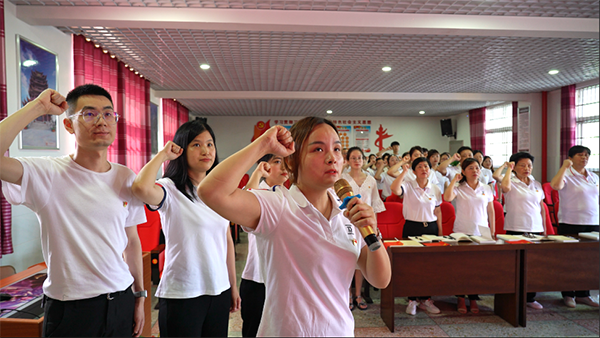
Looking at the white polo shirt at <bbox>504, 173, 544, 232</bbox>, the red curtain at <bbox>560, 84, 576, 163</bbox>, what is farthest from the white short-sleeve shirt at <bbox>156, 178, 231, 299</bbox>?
the red curtain at <bbox>560, 84, 576, 163</bbox>

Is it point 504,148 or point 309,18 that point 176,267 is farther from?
point 504,148

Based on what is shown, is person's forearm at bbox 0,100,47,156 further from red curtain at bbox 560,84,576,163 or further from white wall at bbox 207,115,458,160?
white wall at bbox 207,115,458,160

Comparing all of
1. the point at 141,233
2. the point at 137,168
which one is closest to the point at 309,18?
the point at 141,233

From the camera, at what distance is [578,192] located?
409cm

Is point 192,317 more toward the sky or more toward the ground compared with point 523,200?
more toward the ground

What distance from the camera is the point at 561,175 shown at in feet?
13.5

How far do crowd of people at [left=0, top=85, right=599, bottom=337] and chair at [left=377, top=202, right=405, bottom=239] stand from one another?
2486mm

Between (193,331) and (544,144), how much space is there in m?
10.2

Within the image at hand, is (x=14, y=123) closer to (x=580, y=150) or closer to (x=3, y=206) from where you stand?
(x=3, y=206)

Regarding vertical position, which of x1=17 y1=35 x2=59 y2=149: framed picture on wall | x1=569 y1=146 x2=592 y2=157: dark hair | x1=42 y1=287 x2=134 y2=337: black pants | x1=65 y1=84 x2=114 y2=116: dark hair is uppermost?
x1=17 y1=35 x2=59 y2=149: framed picture on wall

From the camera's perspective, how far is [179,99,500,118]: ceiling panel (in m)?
10.1

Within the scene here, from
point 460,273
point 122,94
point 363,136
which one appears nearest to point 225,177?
point 460,273

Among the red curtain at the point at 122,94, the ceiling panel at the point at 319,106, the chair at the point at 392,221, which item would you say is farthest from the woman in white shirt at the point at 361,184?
the ceiling panel at the point at 319,106

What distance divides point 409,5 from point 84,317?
4.24m
